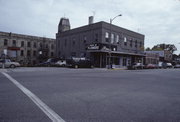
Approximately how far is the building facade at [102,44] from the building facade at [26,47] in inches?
332

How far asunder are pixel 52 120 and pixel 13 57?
45.4 m

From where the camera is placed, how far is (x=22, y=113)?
3893 mm

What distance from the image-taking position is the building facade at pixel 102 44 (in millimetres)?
29891

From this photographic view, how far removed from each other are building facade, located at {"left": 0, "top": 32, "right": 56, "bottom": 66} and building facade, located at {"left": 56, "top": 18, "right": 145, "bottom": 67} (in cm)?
843

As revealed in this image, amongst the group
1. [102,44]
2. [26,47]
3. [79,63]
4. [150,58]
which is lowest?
[79,63]

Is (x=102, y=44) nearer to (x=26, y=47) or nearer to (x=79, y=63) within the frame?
(x=79, y=63)

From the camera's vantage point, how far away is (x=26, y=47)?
45.8 metres

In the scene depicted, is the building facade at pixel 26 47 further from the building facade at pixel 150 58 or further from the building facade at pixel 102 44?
the building facade at pixel 150 58


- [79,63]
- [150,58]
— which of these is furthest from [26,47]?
[150,58]

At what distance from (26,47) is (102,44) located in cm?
2945

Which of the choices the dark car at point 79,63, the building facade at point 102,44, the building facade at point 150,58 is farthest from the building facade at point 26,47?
the building facade at point 150,58

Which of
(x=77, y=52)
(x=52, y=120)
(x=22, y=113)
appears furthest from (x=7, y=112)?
(x=77, y=52)

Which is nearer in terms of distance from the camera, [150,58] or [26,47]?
[26,47]

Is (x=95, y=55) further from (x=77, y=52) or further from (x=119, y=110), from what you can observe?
(x=119, y=110)
